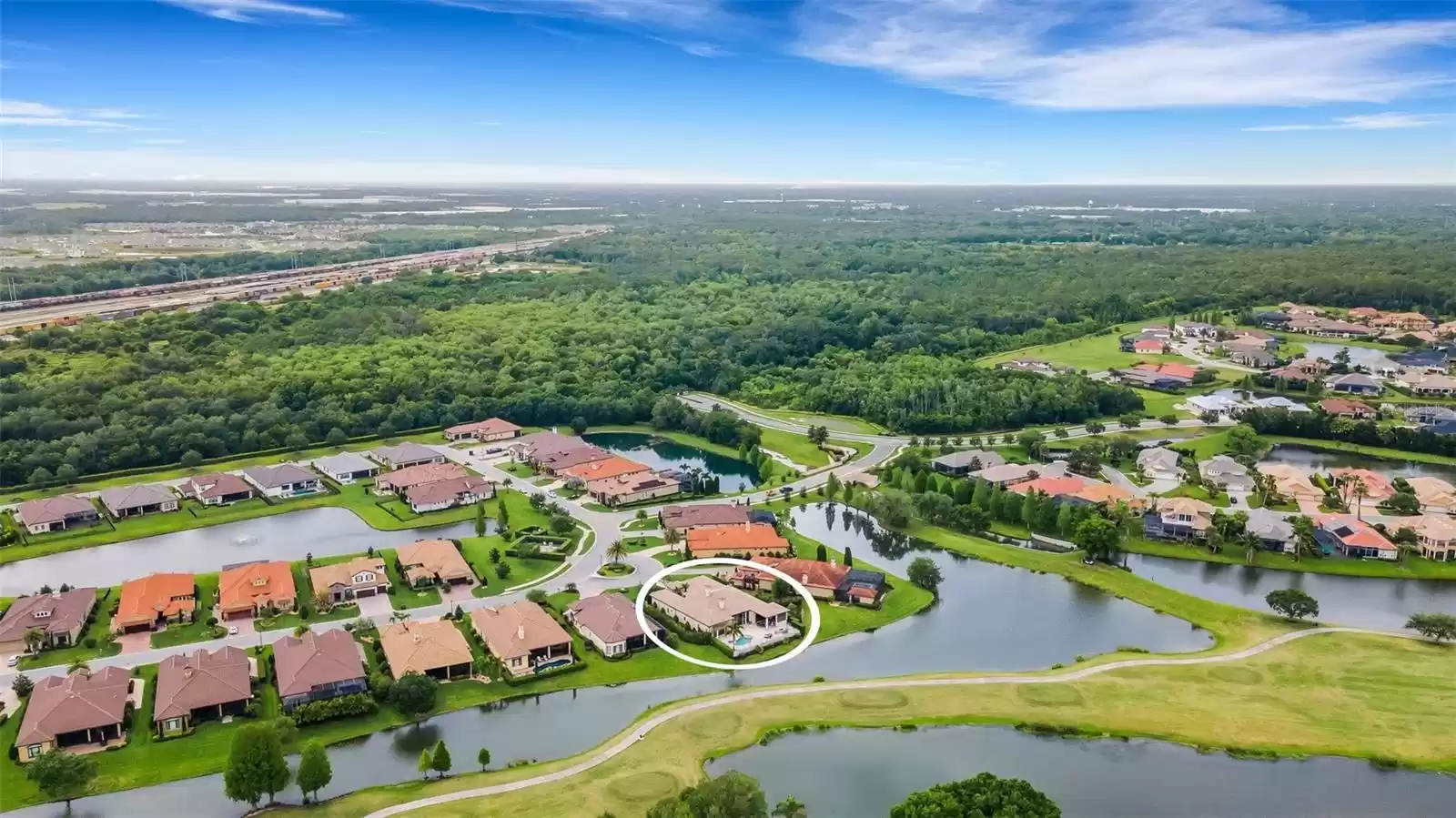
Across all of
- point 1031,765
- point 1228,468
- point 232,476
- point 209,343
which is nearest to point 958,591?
point 1031,765

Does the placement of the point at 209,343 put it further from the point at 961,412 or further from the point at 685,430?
the point at 961,412

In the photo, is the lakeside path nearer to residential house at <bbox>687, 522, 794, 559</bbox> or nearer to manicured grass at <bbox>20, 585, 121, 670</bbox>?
residential house at <bbox>687, 522, 794, 559</bbox>

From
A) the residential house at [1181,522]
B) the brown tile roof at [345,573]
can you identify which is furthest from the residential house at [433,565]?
the residential house at [1181,522]

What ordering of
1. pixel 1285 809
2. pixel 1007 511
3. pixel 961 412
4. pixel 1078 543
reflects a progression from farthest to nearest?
pixel 961 412, pixel 1007 511, pixel 1078 543, pixel 1285 809

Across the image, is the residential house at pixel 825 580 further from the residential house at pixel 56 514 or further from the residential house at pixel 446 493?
the residential house at pixel 56 514

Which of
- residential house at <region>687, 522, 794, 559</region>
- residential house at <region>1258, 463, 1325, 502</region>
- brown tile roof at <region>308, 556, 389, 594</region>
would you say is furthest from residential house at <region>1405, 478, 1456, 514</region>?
brown tile roof at <region>308, 556, 389, 594</region>

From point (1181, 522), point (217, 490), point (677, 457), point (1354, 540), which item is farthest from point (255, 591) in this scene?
point (1354, 540)

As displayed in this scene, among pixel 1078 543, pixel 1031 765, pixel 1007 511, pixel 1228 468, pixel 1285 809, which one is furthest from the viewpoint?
pixel 1228 468
